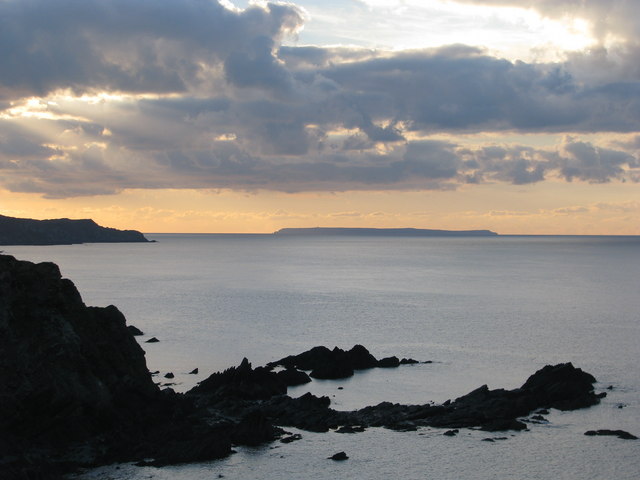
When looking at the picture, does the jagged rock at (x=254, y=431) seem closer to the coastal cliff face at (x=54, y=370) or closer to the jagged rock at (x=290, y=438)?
the jagged rock at (x=290, y=438)

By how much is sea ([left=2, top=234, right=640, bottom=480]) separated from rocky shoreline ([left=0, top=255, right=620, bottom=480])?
1.75 meters

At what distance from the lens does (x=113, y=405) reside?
44.4 metres

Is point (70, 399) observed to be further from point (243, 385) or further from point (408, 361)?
point (408, 361)

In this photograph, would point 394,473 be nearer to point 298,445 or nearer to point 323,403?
Result: point 298,445

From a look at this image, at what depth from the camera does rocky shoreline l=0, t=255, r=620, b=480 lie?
1580 inches

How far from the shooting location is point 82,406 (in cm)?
4234

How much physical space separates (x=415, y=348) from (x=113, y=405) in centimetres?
4438

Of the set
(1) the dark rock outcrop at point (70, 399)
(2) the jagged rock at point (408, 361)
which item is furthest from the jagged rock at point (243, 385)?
(2) the jagged rock at point (408, 361)

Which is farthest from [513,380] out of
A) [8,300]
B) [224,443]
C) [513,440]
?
[8,300]

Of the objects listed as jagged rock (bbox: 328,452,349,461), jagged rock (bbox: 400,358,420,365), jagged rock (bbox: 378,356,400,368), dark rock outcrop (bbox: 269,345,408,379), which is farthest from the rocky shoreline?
jagged rock (bbox: 400,358,420,365)

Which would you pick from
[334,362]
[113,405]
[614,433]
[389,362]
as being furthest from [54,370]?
[389,362]

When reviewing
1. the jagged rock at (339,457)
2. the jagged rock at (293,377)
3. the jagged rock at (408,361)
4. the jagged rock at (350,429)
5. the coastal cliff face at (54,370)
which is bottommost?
the jagged rock at (339,457)

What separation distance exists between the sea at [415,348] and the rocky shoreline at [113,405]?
1.75 metres

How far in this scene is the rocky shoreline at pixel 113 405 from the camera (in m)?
40.1
